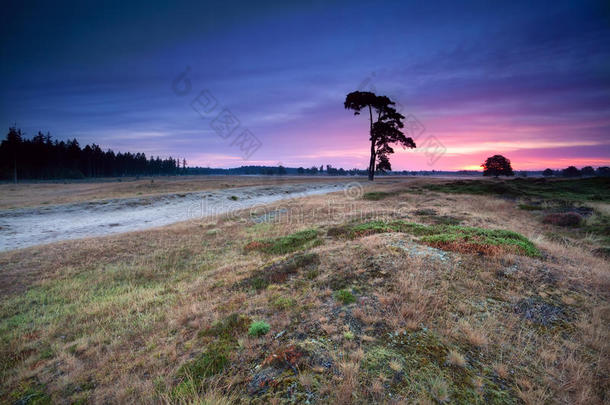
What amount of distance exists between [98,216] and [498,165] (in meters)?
83.9

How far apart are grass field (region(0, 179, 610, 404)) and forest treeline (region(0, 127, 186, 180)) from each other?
90176mm

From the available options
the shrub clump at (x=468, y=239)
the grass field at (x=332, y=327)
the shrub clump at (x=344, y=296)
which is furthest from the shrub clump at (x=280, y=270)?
the shrub clump at (x=468, y=239)

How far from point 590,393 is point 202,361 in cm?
563

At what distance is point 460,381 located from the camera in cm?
332

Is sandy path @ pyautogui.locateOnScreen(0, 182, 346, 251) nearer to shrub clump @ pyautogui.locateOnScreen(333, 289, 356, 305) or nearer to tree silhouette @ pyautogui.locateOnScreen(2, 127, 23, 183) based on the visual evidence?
shrub clump @ pyautogui.locateOnScreen(333, 289, 356, 305)

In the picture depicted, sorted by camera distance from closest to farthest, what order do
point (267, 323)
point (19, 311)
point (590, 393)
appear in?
point (590, 393), point (267, 323), point (19, 311)

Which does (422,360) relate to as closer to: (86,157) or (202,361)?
(202,361)

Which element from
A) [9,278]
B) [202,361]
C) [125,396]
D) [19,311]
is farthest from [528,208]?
[9,278]

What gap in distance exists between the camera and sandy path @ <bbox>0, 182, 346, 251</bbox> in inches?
634

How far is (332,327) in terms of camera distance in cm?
450

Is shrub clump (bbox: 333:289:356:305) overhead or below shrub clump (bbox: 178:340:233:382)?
overhead

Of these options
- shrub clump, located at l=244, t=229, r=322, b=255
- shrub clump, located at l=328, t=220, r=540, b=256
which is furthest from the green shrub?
shrub clump, located at l=244, t=229, r=322, b=255

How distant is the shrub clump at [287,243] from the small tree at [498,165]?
73180 mm

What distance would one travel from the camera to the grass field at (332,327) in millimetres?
3389
